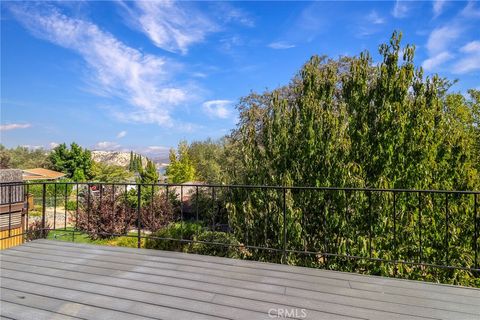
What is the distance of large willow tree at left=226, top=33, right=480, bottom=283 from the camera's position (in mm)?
4605

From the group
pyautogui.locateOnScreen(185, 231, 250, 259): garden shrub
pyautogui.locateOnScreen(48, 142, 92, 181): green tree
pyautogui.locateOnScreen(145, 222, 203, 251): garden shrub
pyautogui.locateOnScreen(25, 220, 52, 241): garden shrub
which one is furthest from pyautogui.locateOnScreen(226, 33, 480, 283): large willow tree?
pyautogui.locateOnScreen(48, 142, 92, 181): green tree

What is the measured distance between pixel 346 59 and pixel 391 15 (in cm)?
554

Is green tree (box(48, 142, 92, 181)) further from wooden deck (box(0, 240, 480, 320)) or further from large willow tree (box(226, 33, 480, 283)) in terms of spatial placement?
wooden deck (box(0, 240, 480, 320))

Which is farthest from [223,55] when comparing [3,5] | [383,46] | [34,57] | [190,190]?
[383,46]

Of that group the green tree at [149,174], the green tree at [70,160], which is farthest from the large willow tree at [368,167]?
the green tree at [70,160]

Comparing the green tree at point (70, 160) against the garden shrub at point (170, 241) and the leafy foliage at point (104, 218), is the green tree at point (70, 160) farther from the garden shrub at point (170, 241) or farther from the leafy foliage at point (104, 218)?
the garden shrub at point (170, 241)

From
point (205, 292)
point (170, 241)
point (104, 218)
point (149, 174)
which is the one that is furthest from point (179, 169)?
point (205, 292)

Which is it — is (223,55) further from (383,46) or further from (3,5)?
(383,46)

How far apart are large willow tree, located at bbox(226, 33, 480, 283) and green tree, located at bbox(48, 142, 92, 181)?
34.6 metres

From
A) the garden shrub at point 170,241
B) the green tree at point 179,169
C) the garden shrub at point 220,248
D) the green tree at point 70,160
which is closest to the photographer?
the garden shrub at point 220,248

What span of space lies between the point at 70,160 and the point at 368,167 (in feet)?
125

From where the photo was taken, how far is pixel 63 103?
48.7 ft

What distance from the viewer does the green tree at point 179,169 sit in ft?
78.7

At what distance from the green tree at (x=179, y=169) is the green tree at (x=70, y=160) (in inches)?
574
